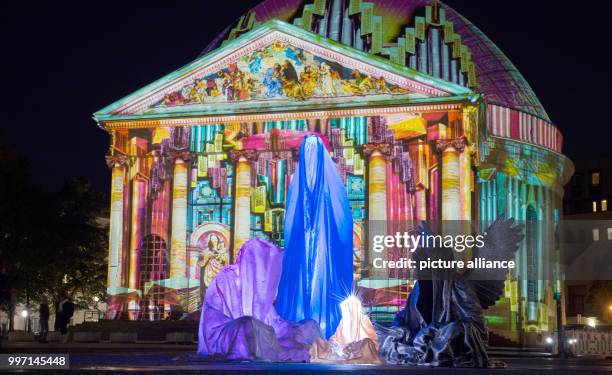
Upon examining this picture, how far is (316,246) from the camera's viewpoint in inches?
954

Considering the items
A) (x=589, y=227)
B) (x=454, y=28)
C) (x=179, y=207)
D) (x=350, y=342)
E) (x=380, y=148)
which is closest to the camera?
(x=350, y=342)

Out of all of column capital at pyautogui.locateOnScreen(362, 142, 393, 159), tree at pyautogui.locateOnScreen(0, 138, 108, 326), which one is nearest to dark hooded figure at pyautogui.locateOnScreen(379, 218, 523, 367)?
tree at pyautogui.locateOnScreen(0, 138, 108, 326)

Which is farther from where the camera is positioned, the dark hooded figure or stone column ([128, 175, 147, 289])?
stone column ([128, 175, 147, 289])

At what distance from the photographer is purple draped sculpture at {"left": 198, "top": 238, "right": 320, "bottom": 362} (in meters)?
23.6

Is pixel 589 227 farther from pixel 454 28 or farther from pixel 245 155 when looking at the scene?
pixel 245 155

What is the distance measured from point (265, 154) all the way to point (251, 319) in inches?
1271

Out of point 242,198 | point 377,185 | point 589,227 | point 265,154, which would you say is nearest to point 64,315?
point 242,198

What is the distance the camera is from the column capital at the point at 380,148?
53531 millimetres

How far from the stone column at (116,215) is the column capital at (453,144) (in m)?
16.2

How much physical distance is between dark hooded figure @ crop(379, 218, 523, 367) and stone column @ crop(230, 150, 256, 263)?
1221 inches

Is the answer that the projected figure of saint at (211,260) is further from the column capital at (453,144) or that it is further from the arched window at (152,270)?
the column capital at (453,144)

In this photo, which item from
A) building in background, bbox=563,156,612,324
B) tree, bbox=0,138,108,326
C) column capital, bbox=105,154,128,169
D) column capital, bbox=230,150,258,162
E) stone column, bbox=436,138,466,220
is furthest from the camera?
building in background, bbox=563,156,612,324

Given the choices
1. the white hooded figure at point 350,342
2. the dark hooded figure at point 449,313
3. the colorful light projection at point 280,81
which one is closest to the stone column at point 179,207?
the colorful light projection at point 280,81

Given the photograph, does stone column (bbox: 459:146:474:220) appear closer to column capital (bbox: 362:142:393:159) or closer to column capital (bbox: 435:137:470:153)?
column capital (bbox: 435:137:470:153)
